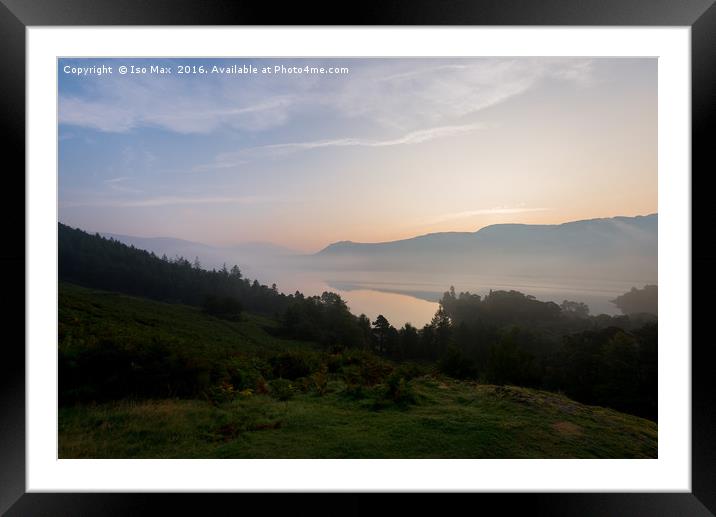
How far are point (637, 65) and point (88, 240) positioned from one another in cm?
725

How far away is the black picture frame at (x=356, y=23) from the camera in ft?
7.33

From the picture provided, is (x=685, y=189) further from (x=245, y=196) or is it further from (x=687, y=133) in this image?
(x=245, y=196)

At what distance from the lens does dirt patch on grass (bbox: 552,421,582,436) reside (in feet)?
10.2

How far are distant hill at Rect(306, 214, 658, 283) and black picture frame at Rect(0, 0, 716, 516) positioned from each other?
6.34 feet

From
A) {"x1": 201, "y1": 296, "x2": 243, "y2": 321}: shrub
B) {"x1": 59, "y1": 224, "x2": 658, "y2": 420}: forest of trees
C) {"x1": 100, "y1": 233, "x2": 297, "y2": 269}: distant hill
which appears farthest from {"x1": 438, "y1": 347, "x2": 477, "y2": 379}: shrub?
{"x1": 201, "y1": 296, "x2": 243, "y2": 321}: shrub

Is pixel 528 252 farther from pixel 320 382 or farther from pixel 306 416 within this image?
pixel 306 416

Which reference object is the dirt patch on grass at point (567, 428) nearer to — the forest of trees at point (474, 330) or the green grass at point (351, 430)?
the green grass at point (351, 430)

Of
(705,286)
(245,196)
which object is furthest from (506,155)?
(245,196)

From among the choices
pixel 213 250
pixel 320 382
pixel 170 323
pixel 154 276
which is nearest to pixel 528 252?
pixel 320 382

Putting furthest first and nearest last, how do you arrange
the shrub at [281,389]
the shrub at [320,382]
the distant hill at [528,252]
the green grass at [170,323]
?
the green grass at [170,323] → the distant hill at [528,252] → the shrub at [320,382] → the shrub at [281,389]

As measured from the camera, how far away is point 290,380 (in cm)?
409

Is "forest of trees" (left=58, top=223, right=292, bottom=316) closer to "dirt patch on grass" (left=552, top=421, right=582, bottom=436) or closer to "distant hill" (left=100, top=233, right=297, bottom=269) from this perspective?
"distant hill" (left=100, top=233, right=297, bottom=269)

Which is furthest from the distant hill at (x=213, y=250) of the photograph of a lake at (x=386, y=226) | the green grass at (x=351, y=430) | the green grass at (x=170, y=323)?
the green grass at (x=351, y=430)

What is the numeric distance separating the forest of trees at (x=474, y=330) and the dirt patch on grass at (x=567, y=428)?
111 centimetres
